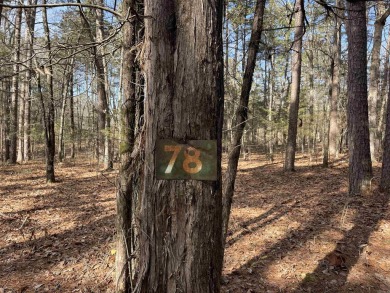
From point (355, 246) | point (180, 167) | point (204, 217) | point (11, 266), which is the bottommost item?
point (11, 266)

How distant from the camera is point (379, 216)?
592cm

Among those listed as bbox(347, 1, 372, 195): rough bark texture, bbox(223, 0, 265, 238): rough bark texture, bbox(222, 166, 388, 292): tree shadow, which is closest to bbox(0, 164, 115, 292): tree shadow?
bbox(223, 0, 265, 238): rough bark texture

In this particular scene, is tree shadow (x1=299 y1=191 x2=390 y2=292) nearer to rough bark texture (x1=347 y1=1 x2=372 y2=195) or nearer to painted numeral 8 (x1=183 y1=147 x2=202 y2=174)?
rough bark texture (x1=347 y1=1 x2=372 y2=195)

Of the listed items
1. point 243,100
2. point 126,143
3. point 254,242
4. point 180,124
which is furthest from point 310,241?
point 180,124

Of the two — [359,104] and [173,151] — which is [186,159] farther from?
[359,104]

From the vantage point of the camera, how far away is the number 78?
1640 millimetres

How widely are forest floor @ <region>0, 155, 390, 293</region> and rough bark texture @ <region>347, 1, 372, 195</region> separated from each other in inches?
20.5

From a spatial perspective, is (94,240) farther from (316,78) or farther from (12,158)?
(316,78)

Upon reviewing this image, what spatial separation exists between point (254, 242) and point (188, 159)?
422 cm

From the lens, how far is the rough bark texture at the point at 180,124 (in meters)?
1.64

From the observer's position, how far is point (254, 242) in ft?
17.5

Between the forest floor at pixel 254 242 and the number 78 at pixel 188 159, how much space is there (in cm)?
132

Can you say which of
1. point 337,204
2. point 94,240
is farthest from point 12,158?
point 337,204

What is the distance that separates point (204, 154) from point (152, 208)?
440 millimetres
